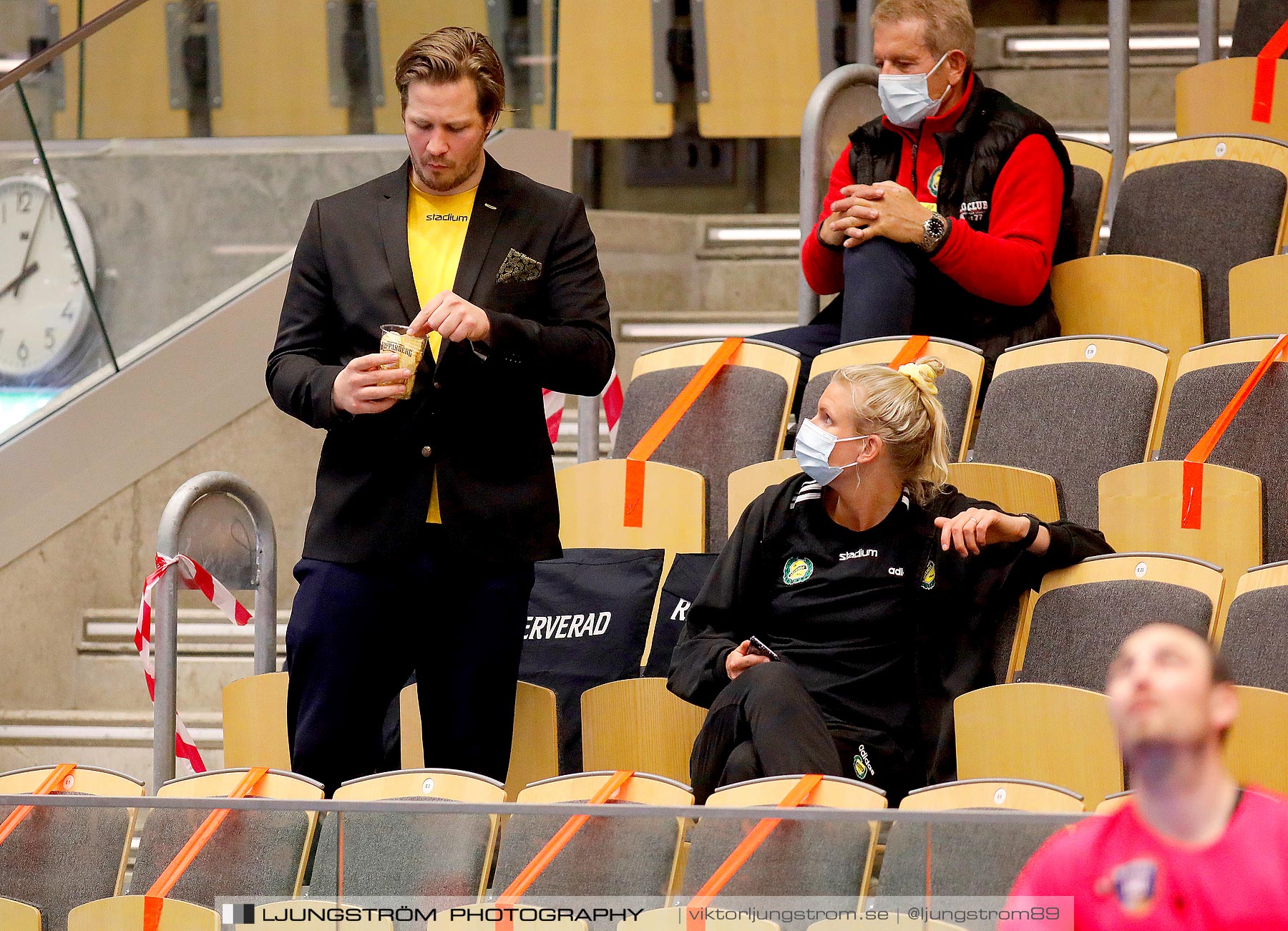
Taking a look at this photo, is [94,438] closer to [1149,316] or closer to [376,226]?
[376,226]

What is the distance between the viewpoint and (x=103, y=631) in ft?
12.5

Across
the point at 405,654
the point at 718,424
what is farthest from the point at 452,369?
the point at 718,424

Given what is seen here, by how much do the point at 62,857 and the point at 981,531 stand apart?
1.20m

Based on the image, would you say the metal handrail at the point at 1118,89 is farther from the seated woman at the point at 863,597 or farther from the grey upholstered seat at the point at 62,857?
the grey upholstered seat at the point at 62,857

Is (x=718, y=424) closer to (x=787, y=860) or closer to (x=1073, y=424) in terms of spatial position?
(x=1073, y=424)

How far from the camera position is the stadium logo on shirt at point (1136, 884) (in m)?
1.07

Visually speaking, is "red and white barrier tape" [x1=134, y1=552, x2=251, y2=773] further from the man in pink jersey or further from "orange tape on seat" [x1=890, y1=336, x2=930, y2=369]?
the man in pink jersey

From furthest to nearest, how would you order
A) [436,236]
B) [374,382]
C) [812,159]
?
[812,159]
[436,236]
[374,382]

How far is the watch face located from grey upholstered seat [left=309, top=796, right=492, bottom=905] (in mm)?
2258

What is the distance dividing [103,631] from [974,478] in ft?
6.63

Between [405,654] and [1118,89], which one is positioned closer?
[405,654]

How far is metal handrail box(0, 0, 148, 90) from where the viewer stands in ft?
12.1

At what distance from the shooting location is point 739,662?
93.1 inches

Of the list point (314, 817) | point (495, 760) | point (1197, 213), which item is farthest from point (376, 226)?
point (1197, 213)
